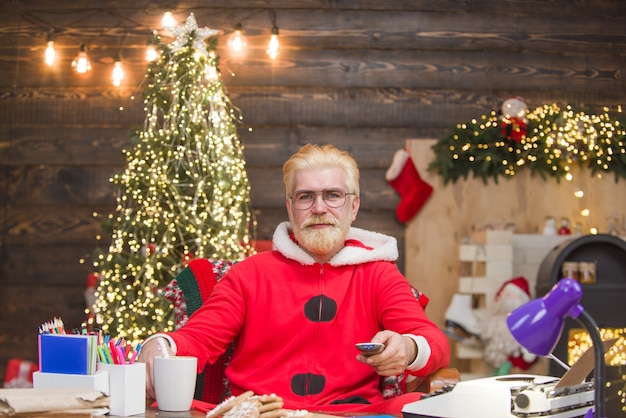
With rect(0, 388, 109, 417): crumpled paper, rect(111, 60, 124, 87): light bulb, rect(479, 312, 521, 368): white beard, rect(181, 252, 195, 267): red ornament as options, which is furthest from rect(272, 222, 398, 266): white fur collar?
rect(111, 60, 124, 87): light bulb

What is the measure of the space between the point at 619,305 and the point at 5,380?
3381mm

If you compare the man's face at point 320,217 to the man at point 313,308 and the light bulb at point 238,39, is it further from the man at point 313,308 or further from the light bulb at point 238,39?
the light bulb at point 238,39

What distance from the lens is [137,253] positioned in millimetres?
3803

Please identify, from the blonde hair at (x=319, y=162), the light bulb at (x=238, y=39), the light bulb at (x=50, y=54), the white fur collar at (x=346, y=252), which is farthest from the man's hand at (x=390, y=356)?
the light bulb at (x=50, y=54)

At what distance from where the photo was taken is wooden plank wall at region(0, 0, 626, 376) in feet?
15.8

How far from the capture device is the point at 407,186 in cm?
468

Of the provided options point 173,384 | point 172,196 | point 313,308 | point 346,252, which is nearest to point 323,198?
point 346,252

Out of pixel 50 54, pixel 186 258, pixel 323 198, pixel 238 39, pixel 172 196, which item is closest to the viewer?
pixel 323 198

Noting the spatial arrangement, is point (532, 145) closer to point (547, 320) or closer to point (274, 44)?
point (274, 44)

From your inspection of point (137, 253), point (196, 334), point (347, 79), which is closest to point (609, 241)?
point (347, 79)

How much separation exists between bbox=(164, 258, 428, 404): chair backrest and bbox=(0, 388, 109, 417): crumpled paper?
86cm

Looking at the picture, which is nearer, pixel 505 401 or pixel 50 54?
pixel 505 401

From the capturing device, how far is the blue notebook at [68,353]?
1.39m

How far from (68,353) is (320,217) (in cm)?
91
